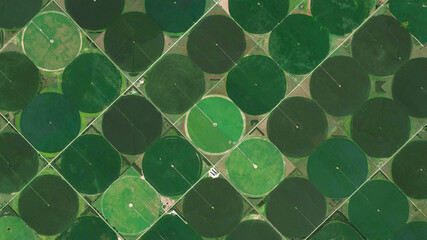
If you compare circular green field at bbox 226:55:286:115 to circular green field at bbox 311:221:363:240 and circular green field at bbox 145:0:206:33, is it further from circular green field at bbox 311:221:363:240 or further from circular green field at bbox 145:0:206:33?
circular green field at bbox 311:221:363:240

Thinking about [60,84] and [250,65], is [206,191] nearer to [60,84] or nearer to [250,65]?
[250,65]

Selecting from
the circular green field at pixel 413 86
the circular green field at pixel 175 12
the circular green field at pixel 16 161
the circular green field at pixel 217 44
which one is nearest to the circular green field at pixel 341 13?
the circular green field at pixel 413 86

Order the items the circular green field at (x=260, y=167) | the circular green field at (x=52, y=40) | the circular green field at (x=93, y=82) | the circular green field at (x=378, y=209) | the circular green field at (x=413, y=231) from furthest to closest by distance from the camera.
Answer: the circular green field at (x=52, y=40), the circular green field at (x=93, y=82), the circular green field at (x=260, y=167), the circular green field at (x=378, y=209), the circular green field at (x=413, y=231)

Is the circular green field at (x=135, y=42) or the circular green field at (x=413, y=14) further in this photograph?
the circular green field at (x=135, y=42)

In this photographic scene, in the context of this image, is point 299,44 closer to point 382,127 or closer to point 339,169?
point 382,127

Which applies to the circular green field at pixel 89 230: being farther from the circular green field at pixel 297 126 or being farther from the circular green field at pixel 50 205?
the circular green field at pixel 297 126

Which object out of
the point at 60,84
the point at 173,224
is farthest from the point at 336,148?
the point at 60,84
